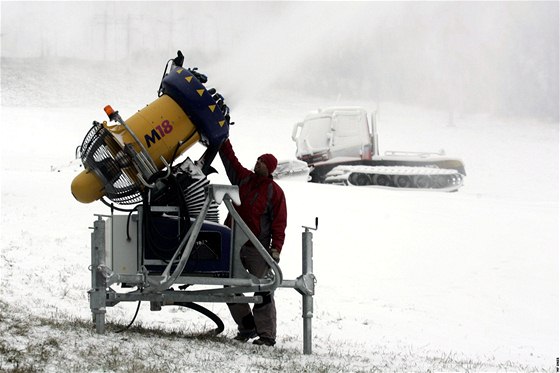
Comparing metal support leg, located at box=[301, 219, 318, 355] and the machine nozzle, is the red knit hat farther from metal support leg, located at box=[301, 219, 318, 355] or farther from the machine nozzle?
the machine nozzle

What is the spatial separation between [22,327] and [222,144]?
2.35 m

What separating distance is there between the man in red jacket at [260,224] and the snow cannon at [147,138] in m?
0.57

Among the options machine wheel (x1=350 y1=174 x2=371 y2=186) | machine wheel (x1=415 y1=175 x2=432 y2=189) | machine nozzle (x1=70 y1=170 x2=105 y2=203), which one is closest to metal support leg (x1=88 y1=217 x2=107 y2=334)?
machine nozzle (x1=70 y1=170 x2=105 y2=203)

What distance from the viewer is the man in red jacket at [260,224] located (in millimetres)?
8664

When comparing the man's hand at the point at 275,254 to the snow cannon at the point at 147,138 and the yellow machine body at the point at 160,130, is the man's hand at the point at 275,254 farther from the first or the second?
the yellow machine body at the point at 160,130

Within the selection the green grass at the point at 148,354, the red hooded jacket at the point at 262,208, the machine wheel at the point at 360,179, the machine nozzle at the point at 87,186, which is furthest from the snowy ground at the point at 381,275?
the machine wheel at the point at 360,179

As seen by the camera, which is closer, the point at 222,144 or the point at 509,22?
the point at 222,144

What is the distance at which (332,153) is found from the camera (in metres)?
30.2

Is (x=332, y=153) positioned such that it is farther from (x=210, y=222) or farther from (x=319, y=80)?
(x=319, y=80)

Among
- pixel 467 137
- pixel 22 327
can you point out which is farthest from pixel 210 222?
pixel 467 137

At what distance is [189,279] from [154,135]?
1.19 meters

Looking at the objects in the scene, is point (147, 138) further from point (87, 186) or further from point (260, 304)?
point (260, 304)

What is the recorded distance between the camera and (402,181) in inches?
1118

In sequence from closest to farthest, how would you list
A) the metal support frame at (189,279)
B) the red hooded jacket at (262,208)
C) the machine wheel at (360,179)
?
the metal support frame at (189,279) < the red hooded jacket at (262,208) < the machine wheel at (360,179)
